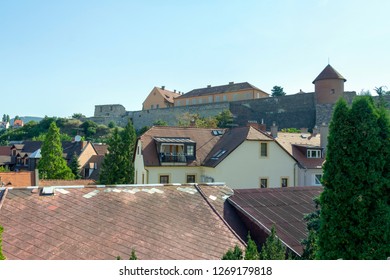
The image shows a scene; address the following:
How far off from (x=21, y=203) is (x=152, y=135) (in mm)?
16403

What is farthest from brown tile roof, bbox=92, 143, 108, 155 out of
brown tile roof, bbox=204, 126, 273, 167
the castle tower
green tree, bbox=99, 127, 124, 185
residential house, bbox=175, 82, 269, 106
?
the castle tower

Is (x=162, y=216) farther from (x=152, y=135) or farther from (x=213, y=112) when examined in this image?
(x=213, y=112)

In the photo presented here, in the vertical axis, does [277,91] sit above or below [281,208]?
above

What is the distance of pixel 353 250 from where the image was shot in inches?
243

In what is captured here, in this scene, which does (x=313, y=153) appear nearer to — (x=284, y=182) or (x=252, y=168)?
(x=284, y=182)

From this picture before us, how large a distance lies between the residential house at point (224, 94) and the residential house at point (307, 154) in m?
37.0

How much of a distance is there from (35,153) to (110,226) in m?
39.9

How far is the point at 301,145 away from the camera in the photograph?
26547 millimetres

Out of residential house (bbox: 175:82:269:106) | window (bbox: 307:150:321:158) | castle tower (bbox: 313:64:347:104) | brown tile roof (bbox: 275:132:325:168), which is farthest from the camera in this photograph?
residential house (bbox: 175:82:269:106)

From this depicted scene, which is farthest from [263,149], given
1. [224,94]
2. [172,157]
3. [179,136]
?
[224,94]

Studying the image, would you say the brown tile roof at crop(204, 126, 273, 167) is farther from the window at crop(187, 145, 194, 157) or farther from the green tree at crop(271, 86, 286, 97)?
the green tree at crop(271, 86, 286, 97)

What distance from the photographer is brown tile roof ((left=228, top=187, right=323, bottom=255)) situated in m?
8.66

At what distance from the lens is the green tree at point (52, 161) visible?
32250 mm

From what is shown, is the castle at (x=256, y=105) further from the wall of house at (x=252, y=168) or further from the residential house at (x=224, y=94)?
the wall of house at (x=252, y=168)
